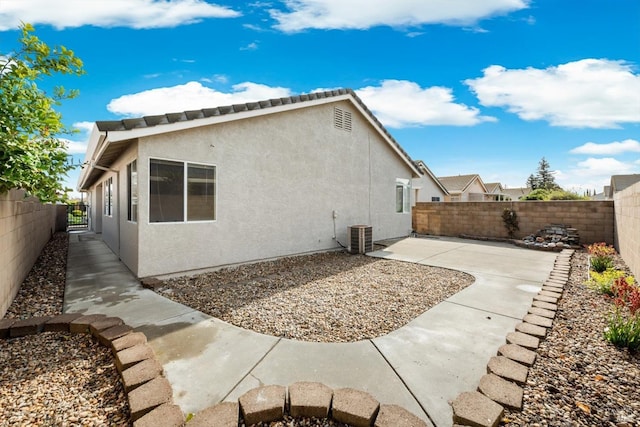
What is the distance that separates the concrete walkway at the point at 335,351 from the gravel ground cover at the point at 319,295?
255mm

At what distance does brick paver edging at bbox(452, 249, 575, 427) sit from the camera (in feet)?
7.31

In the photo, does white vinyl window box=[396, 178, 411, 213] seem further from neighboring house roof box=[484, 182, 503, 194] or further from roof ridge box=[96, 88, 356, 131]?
neighboring house roof box=[484, 182, 503, 194]

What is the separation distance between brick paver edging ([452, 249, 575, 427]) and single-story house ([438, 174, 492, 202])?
2938cm

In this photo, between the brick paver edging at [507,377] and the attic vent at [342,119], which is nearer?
the brick paver edging at [507,377]

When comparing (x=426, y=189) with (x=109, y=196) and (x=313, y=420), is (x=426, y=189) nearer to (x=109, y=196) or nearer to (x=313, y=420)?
(x=109, y=196)

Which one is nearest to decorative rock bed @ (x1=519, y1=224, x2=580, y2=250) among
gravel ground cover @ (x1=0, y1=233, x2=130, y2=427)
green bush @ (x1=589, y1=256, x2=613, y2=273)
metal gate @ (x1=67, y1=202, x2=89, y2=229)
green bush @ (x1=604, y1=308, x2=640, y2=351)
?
green bush @ (x1=589, y1=256, x2=613, y2=273)

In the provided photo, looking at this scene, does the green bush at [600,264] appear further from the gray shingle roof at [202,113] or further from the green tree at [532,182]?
the green tree at [532,182]

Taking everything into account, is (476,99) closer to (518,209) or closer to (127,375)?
(518,209)

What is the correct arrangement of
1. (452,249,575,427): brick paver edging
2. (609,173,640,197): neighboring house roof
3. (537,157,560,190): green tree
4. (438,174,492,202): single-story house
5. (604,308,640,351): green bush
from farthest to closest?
(537,157,560,190): green tree
(438,174,492,202): single-story house
(609,173,640,197): neighboring house roof
(604,308,640,351): green bush
(452,249,575,427): brick paver edging

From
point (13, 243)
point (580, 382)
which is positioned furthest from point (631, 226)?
point (13, 243)

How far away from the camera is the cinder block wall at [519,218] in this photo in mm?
10594

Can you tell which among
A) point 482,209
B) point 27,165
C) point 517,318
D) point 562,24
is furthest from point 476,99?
point 27,165

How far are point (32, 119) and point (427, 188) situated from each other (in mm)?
27056

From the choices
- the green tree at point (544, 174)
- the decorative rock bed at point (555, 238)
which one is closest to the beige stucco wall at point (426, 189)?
the decorative rock bed at point (555, 238)
